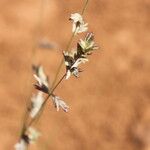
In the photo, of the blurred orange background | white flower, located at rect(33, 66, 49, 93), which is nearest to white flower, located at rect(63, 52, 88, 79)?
white flower, located at rect(33, 66, 49, 93)

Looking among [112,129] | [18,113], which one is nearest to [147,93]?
[112,129]

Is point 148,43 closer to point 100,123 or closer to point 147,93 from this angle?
point 147,93

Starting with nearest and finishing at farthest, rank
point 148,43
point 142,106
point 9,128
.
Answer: point 9,128 → point 142,106 → point 148,43

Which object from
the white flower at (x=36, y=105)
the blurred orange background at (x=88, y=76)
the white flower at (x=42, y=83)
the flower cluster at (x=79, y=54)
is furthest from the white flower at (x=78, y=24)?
the blurred orange background at (x=88, y=76)

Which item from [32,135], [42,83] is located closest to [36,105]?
[32,135]

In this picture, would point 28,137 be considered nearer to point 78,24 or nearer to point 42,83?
point 42,83
